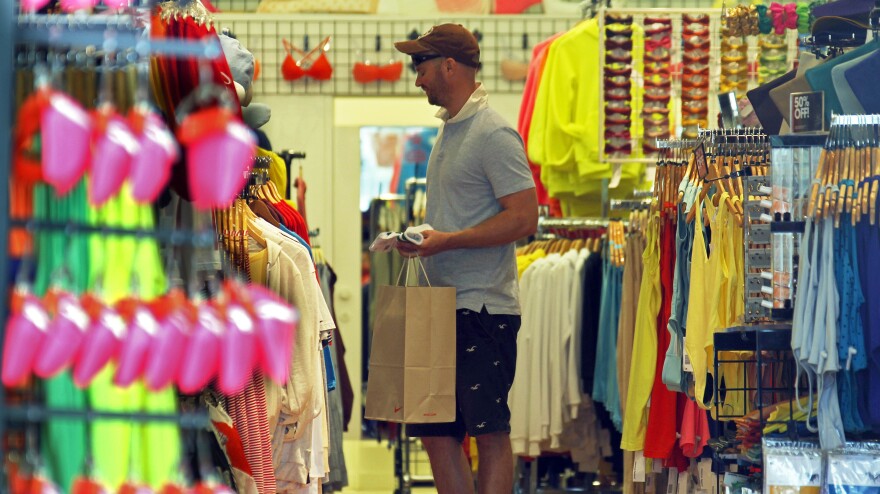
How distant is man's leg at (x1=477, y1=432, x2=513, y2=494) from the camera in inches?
174

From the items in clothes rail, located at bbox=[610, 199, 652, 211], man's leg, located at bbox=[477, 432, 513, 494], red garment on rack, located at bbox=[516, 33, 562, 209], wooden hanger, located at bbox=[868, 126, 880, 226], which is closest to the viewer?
wooden hanger, located at bbox=[868, 126, 880, 226]

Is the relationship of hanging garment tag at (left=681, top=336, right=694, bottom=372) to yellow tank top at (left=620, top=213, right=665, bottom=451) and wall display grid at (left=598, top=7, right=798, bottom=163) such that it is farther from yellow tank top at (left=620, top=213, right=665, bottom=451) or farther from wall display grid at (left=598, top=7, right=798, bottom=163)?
wall display grid at (left=598, top=7, right=798, bottom=163)

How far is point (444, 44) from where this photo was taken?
468 centimetres

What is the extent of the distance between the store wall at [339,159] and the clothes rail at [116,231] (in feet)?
21.9

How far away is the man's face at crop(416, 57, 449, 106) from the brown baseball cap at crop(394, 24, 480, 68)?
0.04 meters

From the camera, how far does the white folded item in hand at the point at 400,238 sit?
4.34 m

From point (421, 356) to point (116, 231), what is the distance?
8.43 feet

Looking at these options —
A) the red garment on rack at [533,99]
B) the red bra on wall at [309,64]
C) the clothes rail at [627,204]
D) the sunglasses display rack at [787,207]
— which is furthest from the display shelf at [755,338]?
the red bra on wall at [309,64]

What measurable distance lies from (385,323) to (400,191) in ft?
14.1

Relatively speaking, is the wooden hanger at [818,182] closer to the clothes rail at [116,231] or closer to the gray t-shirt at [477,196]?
the gray t-shirt at [477,196]

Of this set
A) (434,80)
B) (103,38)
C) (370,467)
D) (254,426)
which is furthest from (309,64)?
(103,38)

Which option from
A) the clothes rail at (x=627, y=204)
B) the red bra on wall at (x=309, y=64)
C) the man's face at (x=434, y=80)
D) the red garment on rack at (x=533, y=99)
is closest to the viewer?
the man's face at (x=434, y=80)

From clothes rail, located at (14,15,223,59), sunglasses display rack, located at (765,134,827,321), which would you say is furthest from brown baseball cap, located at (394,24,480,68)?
clothes rail, located at (14,15,223,59)

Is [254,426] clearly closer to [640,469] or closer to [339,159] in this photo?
[640,469]
